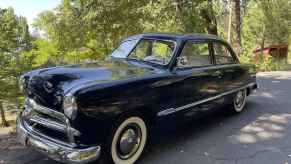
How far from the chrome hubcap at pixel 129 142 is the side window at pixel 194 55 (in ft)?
4.17

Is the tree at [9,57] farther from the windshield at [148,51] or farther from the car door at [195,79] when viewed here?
the car door at [195,79]

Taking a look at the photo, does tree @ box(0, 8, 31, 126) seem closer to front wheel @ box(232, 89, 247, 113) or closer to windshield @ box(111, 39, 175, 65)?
windshield @ box(111, 39, 175, 65)

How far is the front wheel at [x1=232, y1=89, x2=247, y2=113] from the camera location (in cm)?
636

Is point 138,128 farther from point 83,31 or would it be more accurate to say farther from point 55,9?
point 55,9

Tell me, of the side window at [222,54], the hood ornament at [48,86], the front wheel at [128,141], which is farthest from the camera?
the side window at [222,54]

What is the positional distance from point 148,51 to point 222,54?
1.68m

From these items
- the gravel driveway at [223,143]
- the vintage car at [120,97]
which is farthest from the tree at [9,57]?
the vintage car at [120,97]

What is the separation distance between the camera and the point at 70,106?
319 centimetres

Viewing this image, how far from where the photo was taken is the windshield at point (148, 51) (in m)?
4.68

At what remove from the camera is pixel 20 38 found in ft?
43.2

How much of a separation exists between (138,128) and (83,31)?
13.4m

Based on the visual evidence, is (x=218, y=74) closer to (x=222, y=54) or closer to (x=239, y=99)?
(x=222, y=54)

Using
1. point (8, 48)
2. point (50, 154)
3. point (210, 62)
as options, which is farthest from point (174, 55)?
point (8, 48)

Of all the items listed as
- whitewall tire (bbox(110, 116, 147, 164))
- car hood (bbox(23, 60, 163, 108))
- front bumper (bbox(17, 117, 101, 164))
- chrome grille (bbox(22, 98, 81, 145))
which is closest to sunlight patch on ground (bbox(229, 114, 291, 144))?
whitewall tire (bbox(110, 116, 147, 164))
